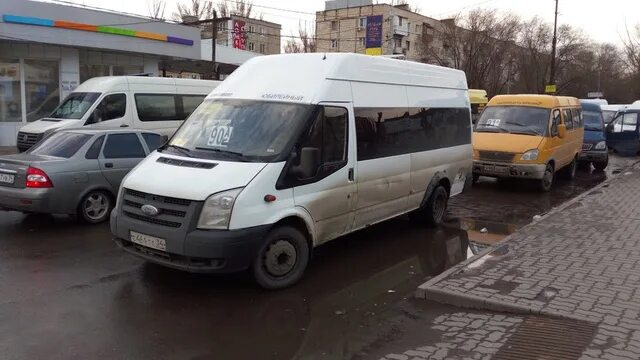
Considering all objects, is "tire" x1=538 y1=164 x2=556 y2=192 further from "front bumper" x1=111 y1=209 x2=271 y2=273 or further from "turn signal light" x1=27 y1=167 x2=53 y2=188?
"turn signal light" x1=27 y1=167 x2=53 y2=188

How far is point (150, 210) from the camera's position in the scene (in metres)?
5.30

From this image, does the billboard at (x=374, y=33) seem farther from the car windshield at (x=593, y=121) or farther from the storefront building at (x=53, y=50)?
the car windshield at (x=593, y=121)

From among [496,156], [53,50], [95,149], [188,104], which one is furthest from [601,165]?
[53,50]

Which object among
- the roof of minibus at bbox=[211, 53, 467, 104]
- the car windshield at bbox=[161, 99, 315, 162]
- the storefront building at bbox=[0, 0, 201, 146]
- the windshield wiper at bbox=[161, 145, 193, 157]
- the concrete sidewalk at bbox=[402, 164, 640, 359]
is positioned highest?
the storefront building at bbox=[0, 0, 201, 146]

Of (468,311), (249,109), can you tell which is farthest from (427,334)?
(249,109)

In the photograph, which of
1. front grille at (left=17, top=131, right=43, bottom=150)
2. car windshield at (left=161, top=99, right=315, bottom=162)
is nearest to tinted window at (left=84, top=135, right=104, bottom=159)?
car windshield at (left=161, top=99, right=315, bottom=162)

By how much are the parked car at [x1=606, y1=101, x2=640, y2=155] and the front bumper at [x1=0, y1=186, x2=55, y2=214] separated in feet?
67.3

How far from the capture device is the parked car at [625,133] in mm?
21562

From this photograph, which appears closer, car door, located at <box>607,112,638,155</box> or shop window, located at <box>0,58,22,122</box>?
shop window, located at <box>0,58,22,122</box>

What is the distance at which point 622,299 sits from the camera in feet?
17.0

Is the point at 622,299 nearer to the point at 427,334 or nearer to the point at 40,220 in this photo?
the point at 427,334

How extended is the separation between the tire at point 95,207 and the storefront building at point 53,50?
42.7 feet

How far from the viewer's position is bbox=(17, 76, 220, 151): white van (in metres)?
13.0

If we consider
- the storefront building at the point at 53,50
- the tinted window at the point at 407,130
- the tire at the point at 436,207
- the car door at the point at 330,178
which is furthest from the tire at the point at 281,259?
the storefront building at the point at 53,50
